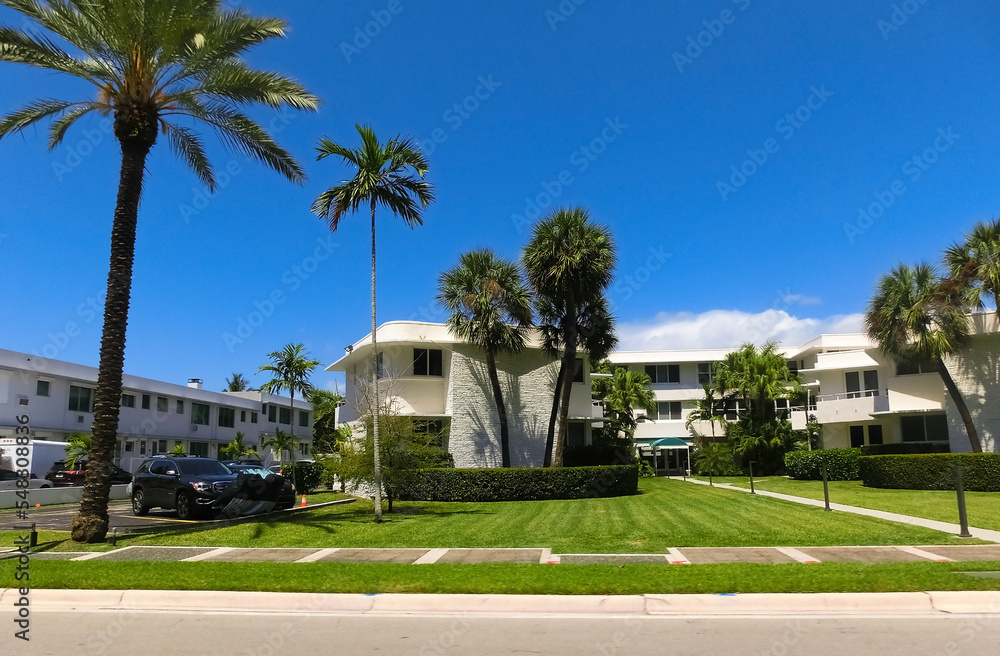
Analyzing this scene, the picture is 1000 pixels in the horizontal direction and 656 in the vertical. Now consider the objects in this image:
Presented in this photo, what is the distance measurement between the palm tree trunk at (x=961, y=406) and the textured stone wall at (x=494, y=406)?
50.3 feet

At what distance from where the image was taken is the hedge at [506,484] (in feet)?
78.0

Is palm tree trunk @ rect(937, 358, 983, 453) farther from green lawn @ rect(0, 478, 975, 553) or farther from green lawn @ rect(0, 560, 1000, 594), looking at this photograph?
green lawn @ rect(0, 560, 1000, 594)

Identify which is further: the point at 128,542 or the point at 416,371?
the point at 416,371

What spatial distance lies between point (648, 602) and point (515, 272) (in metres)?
20.5

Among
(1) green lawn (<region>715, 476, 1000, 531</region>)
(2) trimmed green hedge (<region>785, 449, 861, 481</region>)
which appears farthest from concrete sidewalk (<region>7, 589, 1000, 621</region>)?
(2) trimmed green hedge (<region>785, 449, 861, 481</region>)

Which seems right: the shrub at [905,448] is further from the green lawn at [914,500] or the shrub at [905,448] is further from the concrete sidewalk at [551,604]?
the concrete sidewalk at [551,604]

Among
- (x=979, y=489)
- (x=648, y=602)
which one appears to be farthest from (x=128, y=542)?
(x=979, y=489)

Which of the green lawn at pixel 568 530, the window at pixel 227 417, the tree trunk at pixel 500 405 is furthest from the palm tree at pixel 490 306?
the window at pixel 227 417

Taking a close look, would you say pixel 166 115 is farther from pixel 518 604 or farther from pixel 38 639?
pixel 518 604

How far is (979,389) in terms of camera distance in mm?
29641

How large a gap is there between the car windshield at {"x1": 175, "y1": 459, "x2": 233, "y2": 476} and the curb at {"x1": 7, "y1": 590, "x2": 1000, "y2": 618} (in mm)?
11501

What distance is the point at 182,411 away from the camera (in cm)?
4781

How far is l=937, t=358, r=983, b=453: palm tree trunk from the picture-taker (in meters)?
27.5

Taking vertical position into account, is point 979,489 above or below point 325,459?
below
